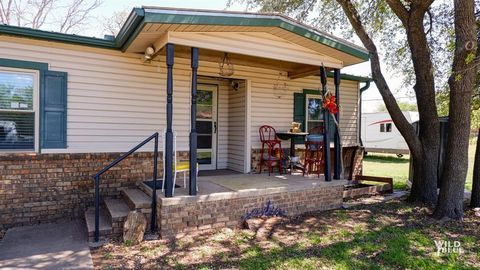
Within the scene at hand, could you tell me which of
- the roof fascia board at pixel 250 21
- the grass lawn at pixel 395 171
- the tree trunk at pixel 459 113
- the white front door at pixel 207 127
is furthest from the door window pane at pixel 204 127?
the grass lawn at pixel 395 171

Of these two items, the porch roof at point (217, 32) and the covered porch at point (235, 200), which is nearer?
the porch roof at point (217, 32)

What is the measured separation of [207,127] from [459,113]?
4728 millimetres

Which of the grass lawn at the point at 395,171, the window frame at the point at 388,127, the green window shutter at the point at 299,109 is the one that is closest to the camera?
the green window shutter at the point at 299,109

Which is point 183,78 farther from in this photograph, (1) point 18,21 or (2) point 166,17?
(1) point 18,21

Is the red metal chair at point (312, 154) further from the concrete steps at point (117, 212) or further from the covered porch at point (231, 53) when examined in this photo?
the concrete steps at point (117, 212)

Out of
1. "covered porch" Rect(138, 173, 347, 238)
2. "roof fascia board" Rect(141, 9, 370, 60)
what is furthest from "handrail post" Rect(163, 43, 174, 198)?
"roof fascia board" Rect(141, 9, 370, 60)

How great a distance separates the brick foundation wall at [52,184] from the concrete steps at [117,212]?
0.38 metres

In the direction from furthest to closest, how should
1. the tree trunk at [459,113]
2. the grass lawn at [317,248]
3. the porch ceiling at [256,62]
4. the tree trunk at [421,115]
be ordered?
the tree trunk at [421,115], the porch ceiling at [256,62], the tree trunk at [459,113], the grass lawn at [317,248]

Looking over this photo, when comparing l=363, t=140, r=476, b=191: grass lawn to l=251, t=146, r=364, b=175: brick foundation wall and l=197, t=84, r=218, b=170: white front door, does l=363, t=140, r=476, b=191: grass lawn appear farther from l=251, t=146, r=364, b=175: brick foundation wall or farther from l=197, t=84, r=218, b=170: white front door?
l=197, t=84, r=218, b=170: white front door

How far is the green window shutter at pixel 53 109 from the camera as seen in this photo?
16.7 ft

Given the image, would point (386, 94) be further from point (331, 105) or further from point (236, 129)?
point (236, 129)

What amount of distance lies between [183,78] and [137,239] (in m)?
3.24

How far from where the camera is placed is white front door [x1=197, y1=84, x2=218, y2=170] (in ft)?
23.3

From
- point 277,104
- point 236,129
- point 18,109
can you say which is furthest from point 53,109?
point 277,104
